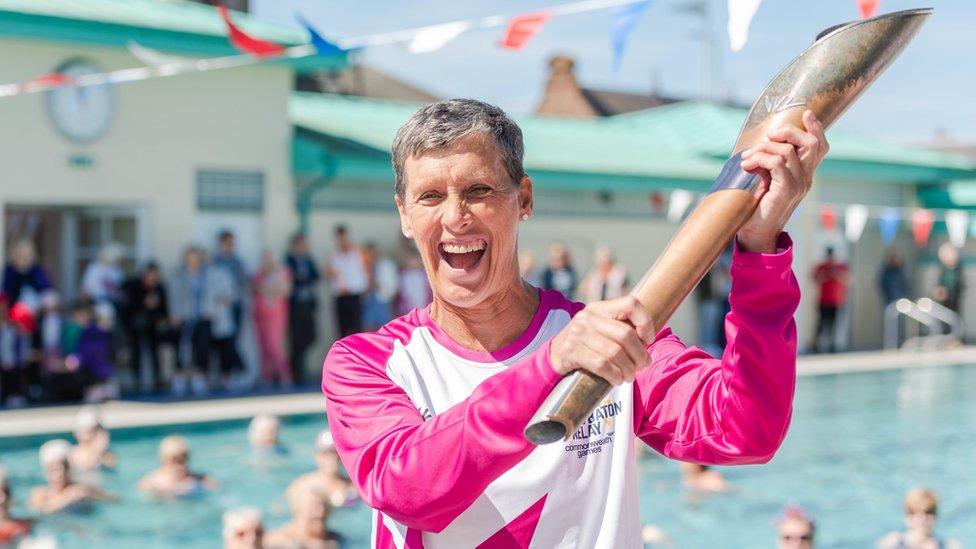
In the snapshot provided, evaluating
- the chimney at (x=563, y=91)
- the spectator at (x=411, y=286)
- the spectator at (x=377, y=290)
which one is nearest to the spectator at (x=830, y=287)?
the spectator at (x=411, y=286)

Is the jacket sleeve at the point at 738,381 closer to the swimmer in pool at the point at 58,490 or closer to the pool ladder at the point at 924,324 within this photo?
the swimmer in pool at the point at 58,490

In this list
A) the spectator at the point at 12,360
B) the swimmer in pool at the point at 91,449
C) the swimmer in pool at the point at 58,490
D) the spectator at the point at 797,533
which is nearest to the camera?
the spectator at the point at 797,533

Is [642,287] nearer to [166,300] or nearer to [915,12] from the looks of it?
[915,12]

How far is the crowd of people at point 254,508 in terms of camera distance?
662 centimetres

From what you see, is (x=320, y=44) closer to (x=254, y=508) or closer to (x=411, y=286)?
(x=254, y=508)

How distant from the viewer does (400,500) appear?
1.67 meters

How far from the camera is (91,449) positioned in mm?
9836

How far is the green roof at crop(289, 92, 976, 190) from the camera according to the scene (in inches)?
690

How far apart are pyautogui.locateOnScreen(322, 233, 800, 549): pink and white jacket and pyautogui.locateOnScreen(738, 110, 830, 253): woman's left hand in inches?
3.2

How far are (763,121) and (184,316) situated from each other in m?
12.5

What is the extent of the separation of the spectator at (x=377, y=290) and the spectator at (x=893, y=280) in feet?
32.0

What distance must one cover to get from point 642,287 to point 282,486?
9310 millimetres

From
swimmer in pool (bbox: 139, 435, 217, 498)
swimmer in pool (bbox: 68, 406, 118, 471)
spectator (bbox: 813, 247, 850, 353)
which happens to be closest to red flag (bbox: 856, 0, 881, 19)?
swimmer in pool (bbox: 139, 435, 217, 498)

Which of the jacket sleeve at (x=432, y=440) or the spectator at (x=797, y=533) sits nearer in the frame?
the jacket sleeve at (x=432, y=440)
